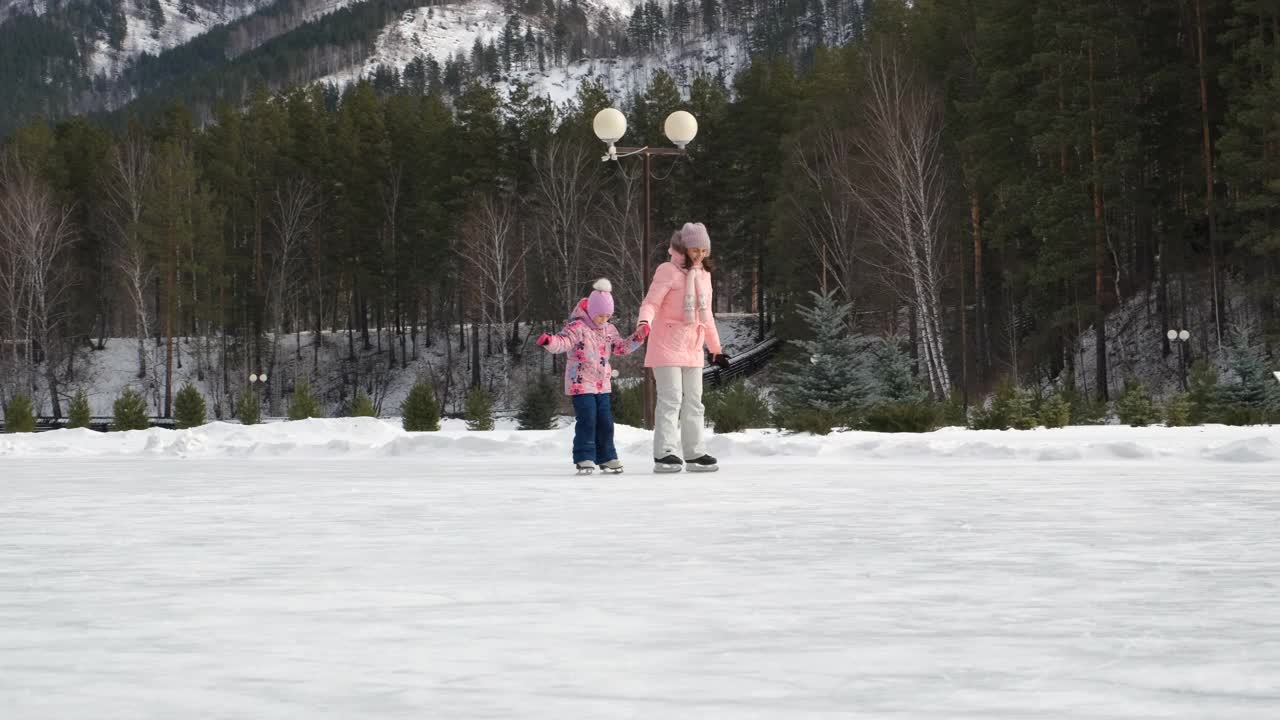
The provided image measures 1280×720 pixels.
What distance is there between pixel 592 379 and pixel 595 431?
45cm

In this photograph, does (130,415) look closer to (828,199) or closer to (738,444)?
(738,444)

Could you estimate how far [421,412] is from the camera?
23.8 meters

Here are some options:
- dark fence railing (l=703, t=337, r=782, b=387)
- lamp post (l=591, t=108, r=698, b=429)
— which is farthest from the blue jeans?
dark fence railing (l=703, t=337, r=782, b=387)

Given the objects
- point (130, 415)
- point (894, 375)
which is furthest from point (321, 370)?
point (894, 375)

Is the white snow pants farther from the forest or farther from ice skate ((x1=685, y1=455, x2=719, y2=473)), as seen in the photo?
the forest

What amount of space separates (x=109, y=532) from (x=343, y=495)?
2.54 meters

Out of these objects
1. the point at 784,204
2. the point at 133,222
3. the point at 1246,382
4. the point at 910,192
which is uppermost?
the point at 133,222

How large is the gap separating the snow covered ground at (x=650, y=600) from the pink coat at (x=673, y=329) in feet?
4.88

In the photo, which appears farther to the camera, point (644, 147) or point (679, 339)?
point (644, 147)

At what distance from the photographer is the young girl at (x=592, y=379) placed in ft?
36.8

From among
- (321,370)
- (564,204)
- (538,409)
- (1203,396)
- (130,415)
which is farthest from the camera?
(321,370)

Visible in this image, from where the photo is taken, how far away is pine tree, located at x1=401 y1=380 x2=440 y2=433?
2347 cm

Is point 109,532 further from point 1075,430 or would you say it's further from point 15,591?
point 1075,430

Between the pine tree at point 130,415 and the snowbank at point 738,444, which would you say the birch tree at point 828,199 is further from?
the snowbank at point 738,444
